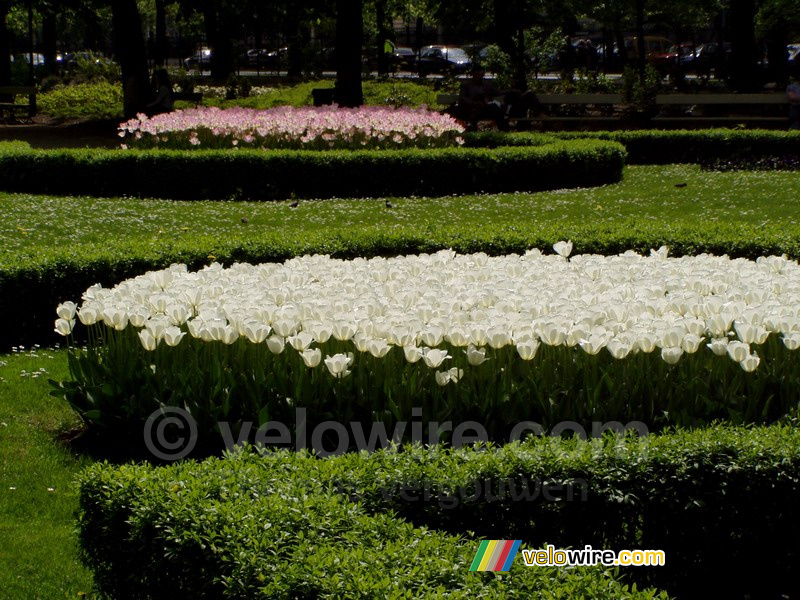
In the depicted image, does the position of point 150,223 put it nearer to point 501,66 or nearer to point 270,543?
point 270,543

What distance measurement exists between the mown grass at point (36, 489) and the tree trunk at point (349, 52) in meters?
16.7

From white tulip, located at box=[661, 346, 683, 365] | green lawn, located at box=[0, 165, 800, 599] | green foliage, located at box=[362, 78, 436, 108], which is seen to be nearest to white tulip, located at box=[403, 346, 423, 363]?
white tulip, located at box=[661, 346, 683, 365]

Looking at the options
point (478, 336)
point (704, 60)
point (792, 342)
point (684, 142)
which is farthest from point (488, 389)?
point (704, 60)

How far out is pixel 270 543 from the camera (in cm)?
374

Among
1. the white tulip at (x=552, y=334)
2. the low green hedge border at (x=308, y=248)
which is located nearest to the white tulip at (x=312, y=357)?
→ the white tulip at (x=552, y=334)

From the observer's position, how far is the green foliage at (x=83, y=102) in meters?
30.0

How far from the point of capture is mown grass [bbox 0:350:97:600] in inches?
190

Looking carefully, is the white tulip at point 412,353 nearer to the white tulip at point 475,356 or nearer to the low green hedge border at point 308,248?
the white tulip at point 475,356

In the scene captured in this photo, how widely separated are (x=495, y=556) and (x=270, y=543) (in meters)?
0.82

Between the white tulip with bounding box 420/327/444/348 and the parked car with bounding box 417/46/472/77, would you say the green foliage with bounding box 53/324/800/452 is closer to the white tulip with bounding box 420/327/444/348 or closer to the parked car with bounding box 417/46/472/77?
the white tulip with bounding box 420/327/444/348

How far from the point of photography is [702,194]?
52.4 ft

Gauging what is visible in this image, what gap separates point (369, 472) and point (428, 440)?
97 cm

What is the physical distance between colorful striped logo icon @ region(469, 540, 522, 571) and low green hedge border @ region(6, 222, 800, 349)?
6221 mm

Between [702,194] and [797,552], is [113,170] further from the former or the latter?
[797,552]
